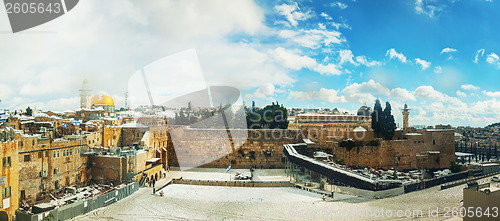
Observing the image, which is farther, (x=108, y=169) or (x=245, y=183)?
(x=108, y=169)

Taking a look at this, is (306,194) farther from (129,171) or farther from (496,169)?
(496,169)

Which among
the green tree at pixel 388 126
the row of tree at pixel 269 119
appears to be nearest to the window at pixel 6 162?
the row of tree at pixel 269 119

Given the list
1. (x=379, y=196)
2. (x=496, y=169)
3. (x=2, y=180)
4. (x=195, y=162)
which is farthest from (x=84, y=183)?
(x=496, y=169)

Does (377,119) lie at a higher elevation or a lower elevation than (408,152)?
higher

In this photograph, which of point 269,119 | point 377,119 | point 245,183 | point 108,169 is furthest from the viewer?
point 269,119

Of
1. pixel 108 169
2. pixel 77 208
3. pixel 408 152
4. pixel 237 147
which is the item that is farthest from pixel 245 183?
pixel 408 152

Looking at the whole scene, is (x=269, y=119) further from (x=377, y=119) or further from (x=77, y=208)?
(x=77, y=208)

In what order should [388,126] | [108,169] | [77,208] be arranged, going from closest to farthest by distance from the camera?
[77,208] → [108,169] → [388,126]

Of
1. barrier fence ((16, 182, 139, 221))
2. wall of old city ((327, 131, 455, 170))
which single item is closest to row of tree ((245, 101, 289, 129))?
wall of old city ((327, 131, 455, 170))
